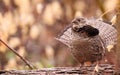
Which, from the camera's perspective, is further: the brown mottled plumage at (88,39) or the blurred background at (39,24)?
the blurred background at (39,24)

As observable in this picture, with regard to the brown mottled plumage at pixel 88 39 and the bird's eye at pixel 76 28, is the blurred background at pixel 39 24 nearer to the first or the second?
the brown mottled plumage at pixel 88 39

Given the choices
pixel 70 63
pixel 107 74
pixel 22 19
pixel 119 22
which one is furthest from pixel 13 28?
pixel 119 22

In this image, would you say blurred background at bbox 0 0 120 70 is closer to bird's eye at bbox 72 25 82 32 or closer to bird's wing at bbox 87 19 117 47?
bird's wing at bbox 87 19 117 47

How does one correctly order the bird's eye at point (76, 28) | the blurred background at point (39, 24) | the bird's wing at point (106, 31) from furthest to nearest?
the blurred background at point (39, 24), the bird's wing at point (106, 31), the bird's eye at point (76, 28)

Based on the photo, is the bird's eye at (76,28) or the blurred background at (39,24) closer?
the bird's eye at (76,28)

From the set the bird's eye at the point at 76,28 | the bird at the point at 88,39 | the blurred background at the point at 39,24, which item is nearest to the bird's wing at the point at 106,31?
the bird at the point at 88,39

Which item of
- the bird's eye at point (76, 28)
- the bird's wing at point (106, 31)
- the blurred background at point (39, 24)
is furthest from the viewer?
the blurred background at point (39, 24)

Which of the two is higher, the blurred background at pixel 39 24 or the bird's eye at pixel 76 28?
the blurred background at pixel 39 24

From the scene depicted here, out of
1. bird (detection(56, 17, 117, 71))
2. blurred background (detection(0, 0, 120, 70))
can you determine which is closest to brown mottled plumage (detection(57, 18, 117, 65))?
bird (detection(56, 17, 117, 71))

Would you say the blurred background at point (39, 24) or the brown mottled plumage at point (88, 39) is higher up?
the blurred background at point (39, 24)

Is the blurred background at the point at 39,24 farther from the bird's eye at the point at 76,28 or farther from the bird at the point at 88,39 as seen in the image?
the bird's eye at the point at 76,28
